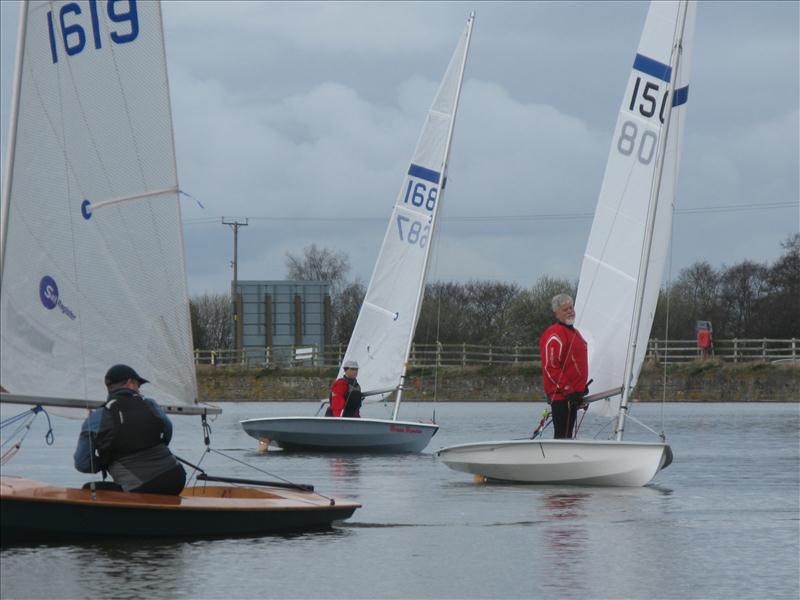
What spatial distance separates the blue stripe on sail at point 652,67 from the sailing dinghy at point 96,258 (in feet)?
22.3

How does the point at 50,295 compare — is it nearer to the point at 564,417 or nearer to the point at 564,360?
the point at 564,360

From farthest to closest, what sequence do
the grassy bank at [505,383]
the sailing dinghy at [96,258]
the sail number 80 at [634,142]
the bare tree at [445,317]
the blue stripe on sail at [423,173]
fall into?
the bare tree at [445,317] → the grassy bank at [505,383] → the blue stripe on sail at [423,173] → the sail number 80 at [634,142] → the sailing dinghy at [96,258]

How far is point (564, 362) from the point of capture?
51.5ft

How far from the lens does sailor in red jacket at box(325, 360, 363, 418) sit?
22188mm

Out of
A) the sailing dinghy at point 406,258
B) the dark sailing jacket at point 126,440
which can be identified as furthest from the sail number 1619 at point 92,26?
the sailing dinghy at point 406,258

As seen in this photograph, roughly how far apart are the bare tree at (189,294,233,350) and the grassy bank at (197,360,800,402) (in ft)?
120

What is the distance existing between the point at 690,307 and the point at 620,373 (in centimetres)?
6848

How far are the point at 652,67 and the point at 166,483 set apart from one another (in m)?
8.04

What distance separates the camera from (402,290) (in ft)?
81.4

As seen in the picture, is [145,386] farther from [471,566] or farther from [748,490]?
[748,490]

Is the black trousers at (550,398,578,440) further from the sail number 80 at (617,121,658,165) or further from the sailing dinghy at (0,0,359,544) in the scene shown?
the sailing dinghy at (0,0,359,544)

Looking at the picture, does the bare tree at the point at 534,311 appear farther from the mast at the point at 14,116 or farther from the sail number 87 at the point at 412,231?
the mast at the point at 14,116

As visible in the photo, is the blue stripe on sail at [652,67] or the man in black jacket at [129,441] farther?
the blue stripe on sail at [652,67]

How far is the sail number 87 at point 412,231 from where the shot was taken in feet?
80.6
